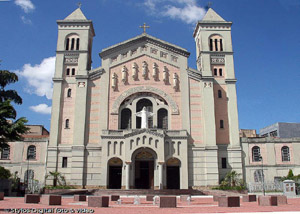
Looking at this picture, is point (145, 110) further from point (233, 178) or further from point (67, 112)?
point (233, 178)

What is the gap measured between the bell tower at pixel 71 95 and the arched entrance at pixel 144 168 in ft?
20.8

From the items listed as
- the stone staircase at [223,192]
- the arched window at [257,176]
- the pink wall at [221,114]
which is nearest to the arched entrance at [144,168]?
the stone staircase at [223,192]

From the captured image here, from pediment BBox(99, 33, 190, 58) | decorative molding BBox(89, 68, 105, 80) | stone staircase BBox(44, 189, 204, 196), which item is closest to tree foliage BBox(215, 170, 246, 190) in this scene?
stone staircase BBox(44, 189, 204, 196)

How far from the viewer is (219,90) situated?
1663 inches

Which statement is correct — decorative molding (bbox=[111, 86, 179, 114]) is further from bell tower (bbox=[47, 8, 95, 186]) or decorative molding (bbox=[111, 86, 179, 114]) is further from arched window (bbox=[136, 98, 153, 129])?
bell tower (bbox=[47, 8, 95, 186])

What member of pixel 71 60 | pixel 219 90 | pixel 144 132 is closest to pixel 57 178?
pixel 144 132

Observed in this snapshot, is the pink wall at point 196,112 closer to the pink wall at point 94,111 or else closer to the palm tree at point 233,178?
the palm tree at point 233,178

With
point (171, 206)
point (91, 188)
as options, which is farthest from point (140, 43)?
point (171, 206)

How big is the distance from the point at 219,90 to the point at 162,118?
27.1ft

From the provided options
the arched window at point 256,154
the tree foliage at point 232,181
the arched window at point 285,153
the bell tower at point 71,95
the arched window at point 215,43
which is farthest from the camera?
the arched window at point 215,43

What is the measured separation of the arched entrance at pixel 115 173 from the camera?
126 ft

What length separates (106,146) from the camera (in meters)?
37.9

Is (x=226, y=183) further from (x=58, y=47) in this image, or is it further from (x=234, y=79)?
(x=58, y=47)

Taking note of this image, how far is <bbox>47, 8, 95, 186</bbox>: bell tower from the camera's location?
38.9 metres
